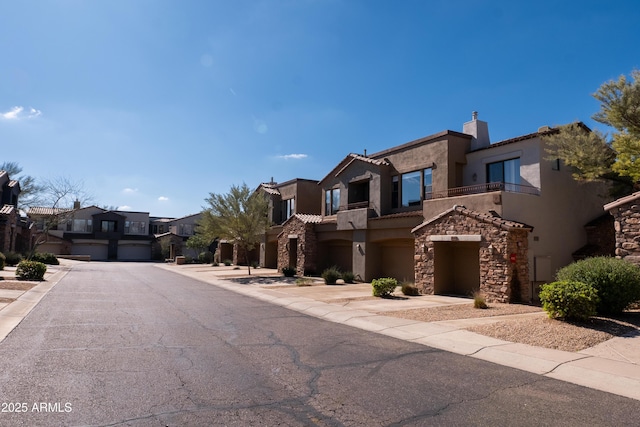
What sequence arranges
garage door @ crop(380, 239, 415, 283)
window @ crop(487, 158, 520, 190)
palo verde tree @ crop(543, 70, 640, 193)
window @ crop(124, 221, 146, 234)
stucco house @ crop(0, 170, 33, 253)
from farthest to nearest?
window @ crop(124, 221, 146, 234)
stucco house @ crop(0, 170, 33, 253)
garage door @ crop(380, 239, 415, 283)
window @ crop(487, 158, 520, 190)
palo verde tree @ crop(543, 70, 640, 193)

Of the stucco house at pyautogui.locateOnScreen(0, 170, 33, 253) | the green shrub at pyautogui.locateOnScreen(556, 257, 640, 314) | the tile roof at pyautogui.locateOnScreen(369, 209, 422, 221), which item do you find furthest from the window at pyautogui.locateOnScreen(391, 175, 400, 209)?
the stucco house at pyautogui.locateOnScreen(0, 170, 33, 253)

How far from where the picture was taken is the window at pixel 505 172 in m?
20.2

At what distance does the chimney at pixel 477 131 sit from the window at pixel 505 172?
1.74 meters

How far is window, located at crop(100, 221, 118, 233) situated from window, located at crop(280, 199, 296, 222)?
40290 millimetres

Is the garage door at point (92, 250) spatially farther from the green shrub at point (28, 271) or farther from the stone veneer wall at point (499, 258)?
the stone veneer wall at point (499, 258)

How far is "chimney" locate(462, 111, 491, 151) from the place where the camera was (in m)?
22.9

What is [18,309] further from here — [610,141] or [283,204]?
[283,204]

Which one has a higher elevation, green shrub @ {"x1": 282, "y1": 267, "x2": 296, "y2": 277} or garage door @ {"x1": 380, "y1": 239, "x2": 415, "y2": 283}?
garage door @ {"x1": 380, "y1": 239, "x2": 415, "y2": 283}

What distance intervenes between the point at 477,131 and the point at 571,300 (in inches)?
566

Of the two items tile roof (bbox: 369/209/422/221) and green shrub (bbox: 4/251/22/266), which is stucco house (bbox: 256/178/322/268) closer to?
tile roof (bbox: 369/209/422/221)

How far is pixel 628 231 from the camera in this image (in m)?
13.2

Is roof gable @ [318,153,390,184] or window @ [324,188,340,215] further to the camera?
window @ [324,188,340,215]

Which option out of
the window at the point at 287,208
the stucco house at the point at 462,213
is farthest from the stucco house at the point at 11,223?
the stucco house at the point at 462,213

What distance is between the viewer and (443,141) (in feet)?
72.9
